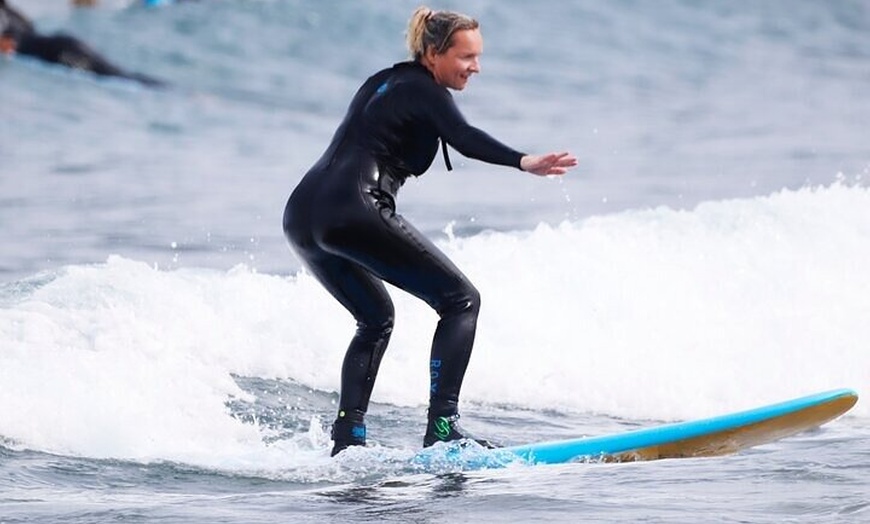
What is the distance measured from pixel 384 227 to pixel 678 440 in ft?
4.89

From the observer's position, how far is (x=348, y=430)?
7051 millimetres

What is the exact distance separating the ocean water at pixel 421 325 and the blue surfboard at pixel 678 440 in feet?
0.35

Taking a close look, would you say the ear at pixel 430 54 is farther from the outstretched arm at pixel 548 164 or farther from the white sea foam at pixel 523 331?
the white sea foam at pixel 523 331

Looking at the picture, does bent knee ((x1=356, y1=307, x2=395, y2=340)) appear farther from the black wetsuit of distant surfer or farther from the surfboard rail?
the surfboard rail

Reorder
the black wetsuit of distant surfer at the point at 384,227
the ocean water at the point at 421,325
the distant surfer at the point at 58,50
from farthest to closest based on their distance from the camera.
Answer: the distant surfer at the point at 58,50
the black wetsuit of distant surfer at the point at 384,227
the ocean water at the point at 421,325

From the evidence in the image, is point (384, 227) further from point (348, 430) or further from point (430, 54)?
point (348, 430)

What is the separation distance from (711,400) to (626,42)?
25.7 meters

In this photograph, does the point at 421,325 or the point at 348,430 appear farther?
Result: the point at 421,325

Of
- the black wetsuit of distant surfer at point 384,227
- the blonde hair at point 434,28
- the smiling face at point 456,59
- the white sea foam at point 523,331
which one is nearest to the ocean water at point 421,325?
the white sea foam at point 523,331

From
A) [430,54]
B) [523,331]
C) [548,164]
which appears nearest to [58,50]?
[523,331]

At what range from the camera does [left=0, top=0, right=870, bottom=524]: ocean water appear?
6578 mm

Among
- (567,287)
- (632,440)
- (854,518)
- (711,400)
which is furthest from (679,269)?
(854,518)

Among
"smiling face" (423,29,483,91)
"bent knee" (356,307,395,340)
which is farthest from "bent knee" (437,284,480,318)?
"smiling face" (423,29,483,91)

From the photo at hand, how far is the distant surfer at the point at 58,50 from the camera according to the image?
90.6ft
